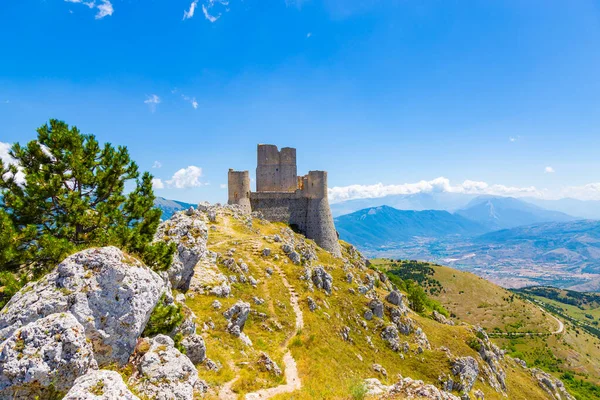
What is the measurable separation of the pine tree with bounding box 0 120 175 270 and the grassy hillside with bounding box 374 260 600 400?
138 metres

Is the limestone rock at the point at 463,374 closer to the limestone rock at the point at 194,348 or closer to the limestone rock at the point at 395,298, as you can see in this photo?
the limestone rock at the point at 395,298

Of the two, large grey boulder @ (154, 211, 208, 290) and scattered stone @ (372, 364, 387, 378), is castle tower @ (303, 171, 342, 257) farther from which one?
large grey boulder @ (154, 211, 208, 290)

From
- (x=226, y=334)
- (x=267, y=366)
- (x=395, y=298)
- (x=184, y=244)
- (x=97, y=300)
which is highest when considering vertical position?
(x=97, y=300)

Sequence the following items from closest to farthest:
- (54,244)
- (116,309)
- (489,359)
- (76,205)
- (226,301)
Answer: (116,309)
(54,244)
(76,205)
(226,301)
(489,359)

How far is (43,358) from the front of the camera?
923 centimetres

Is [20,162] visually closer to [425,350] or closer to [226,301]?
[226,301]

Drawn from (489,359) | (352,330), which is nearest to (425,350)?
(352,330)

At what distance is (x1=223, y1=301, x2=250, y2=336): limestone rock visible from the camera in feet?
84.6

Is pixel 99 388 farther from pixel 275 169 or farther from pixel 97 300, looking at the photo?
pixel 275 169

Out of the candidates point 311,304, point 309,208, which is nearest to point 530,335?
point 309,208

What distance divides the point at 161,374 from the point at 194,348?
7.14 metres

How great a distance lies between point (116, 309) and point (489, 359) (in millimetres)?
64691

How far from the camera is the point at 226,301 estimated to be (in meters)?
29.8

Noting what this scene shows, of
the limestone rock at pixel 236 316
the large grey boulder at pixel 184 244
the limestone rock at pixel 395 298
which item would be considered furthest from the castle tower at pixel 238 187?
the limestone rock at pixel 236 316
